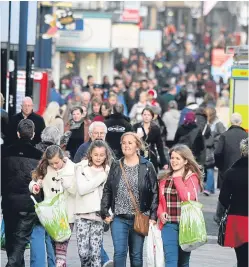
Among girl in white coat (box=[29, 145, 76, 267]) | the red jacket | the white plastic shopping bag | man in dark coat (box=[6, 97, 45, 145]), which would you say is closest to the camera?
the red jacket

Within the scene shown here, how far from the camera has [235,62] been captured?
22750 millimetres

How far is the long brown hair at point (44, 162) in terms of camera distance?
1307cm

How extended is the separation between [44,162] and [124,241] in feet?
3.92

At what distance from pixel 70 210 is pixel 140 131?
6.17m

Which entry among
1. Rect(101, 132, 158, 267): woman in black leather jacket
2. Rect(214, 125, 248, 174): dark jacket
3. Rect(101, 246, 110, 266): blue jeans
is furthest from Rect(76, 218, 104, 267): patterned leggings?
Rect(214, 125, 248, 174): dark jacket

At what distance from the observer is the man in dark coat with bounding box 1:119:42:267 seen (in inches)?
521

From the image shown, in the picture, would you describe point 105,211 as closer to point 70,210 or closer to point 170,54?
point 70,210

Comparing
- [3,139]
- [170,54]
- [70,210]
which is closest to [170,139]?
[3,139]

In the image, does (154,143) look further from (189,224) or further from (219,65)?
(219,65)

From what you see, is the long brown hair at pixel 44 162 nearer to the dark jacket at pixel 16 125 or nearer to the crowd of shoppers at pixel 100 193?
the crowd of shoppers at pixel 100 193

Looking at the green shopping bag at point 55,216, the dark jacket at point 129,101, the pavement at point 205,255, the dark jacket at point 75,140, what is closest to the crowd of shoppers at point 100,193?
the green shopping bag at point 55,216

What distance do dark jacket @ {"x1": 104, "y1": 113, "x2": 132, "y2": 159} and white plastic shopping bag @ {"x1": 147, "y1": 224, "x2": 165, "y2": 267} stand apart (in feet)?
17.0

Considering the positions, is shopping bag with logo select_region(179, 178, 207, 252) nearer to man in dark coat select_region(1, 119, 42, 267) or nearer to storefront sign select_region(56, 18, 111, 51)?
man in dark coat select_region(1, 119, 42, 267)

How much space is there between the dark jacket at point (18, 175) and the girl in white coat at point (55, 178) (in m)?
0.16
